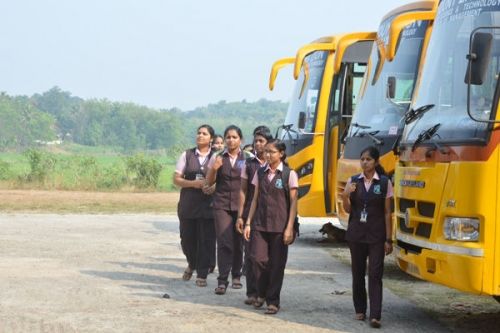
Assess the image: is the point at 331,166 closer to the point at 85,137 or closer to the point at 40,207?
the point at 40,207

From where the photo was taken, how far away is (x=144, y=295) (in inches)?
445

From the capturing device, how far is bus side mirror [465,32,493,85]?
758cm

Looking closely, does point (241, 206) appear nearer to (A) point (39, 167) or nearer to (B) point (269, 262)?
(B) point (269, 262)

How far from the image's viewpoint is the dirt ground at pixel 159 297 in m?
9.49

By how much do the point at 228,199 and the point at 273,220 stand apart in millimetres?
1763

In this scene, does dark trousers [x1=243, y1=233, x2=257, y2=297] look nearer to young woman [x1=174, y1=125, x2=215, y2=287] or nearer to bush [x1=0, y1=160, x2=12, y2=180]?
young woman [x1=174, y1=125, x2=215, y2=287]

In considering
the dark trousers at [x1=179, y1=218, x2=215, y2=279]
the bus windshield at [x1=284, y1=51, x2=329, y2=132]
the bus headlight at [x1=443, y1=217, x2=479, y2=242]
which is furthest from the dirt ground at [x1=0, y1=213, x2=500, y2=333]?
the bus windshield at [x1=284, y1=51, x2=329, y2=132]

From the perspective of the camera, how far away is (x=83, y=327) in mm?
9180

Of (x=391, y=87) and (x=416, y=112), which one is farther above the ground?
(x=391, y=87)

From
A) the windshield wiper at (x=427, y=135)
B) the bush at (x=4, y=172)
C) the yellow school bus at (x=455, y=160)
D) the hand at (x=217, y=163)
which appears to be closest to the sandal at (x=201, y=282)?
the hand at (x=217, y=163)

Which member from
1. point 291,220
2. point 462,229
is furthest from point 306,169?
point 462,229

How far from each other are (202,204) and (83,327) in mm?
3610

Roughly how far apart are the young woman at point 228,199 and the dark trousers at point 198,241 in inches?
14.8

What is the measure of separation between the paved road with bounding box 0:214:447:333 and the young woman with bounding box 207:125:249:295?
1.26 feet
